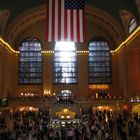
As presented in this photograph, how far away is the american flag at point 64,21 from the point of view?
24.0 metres

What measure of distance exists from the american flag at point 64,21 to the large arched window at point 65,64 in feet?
73.1

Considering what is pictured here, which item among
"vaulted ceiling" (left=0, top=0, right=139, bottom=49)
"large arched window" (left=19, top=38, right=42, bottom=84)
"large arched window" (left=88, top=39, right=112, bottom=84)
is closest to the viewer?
"vaulted ceiling" (left=0, top=0, right=139, bottom=49)

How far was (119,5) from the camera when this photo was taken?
34.8m

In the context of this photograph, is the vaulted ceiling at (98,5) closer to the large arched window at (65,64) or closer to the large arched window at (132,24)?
the large arched window at (132,24)

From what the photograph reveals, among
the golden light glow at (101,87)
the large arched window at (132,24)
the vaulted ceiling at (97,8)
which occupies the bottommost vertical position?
the golden light glow at (101,87)

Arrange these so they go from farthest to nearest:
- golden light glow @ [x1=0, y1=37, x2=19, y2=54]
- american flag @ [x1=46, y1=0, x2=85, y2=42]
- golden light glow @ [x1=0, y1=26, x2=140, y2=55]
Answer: golden light glow @ [x1=0, y1=37, x2=19, y2=54] < golden light glow @ [x1=0, y1=26, x2=140, y2=55] < american flag @ [x1=46, y1=0, x2=85, y2=42]

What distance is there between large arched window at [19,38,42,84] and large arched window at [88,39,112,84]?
781 cm

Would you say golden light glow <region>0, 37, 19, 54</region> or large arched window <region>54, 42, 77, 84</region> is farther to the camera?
large arched window <region>54, 42, 77, 84</region>

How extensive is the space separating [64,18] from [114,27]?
18228 millimetres

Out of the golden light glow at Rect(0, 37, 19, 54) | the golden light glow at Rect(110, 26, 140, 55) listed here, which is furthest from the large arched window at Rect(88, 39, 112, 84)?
the golden light glow at Rect(0, 37, 19, 54)

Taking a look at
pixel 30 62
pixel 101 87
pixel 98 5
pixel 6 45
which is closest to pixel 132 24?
pixel 98 5

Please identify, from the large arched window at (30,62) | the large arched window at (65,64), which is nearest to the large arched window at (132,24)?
the large arched window at (65,64)

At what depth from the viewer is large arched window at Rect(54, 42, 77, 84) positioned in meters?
46.3

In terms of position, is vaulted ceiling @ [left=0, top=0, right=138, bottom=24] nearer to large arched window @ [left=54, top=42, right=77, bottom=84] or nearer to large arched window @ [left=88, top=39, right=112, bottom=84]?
large arched window @ [left=88, top=39, right=112, bottom=84]
